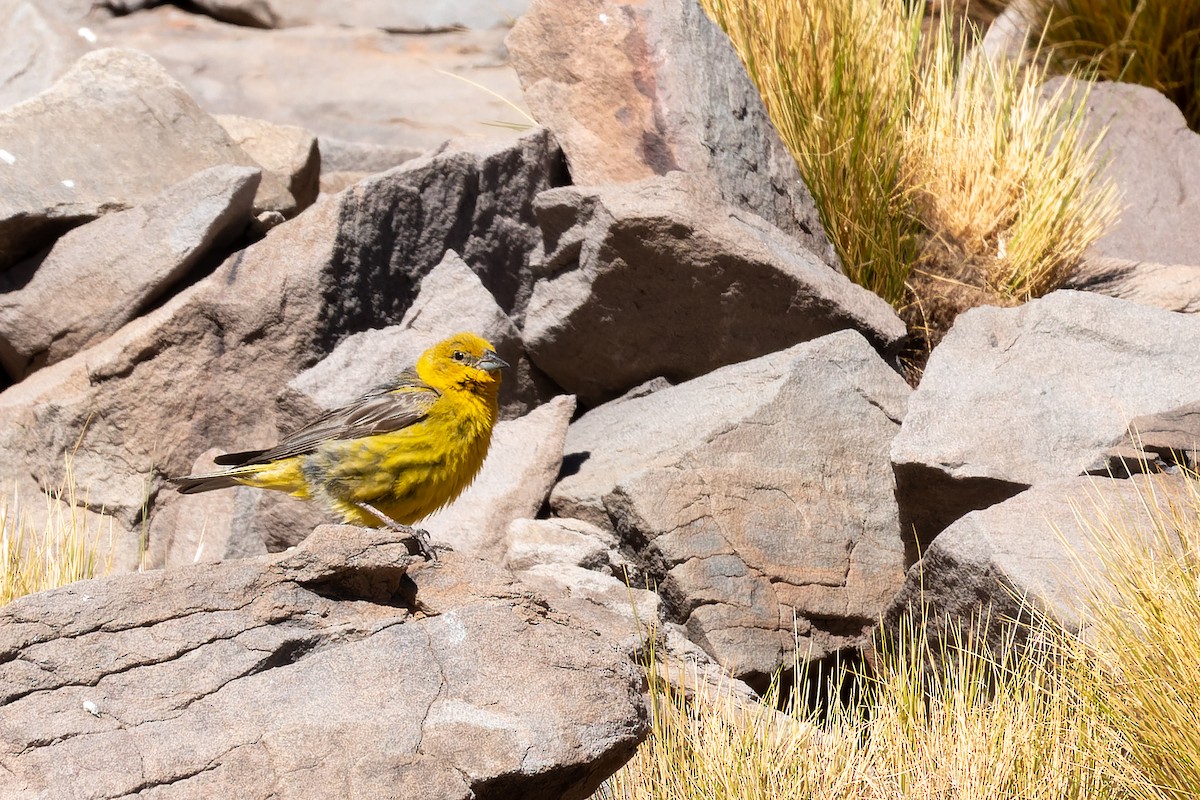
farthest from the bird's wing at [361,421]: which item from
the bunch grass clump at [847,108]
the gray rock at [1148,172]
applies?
the gray rock at [1148,172]

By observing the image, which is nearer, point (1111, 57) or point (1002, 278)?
point (1002, 278)

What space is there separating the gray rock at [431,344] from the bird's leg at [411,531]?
0.86 meters

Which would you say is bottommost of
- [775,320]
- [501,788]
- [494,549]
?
[494,549]

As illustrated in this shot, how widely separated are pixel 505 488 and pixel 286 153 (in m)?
3.17

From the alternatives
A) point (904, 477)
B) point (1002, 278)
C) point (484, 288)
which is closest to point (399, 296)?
point (484, 288)

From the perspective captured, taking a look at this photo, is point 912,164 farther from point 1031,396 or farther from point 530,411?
point 530,411

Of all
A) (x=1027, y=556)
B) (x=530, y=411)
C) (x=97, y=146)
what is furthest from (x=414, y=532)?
(x=97, y=146)

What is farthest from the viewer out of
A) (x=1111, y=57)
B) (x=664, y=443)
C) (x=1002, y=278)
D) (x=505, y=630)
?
(x=1111, y=57)

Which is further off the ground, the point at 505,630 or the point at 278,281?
the point at 505,630

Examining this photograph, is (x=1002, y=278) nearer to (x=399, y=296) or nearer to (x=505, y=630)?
(x=399, y=296)

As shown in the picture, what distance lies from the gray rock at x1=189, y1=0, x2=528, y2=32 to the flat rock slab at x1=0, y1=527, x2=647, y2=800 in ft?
33.5

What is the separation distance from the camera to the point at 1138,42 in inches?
377

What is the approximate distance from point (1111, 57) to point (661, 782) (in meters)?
7.74

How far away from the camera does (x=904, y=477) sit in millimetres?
5285
